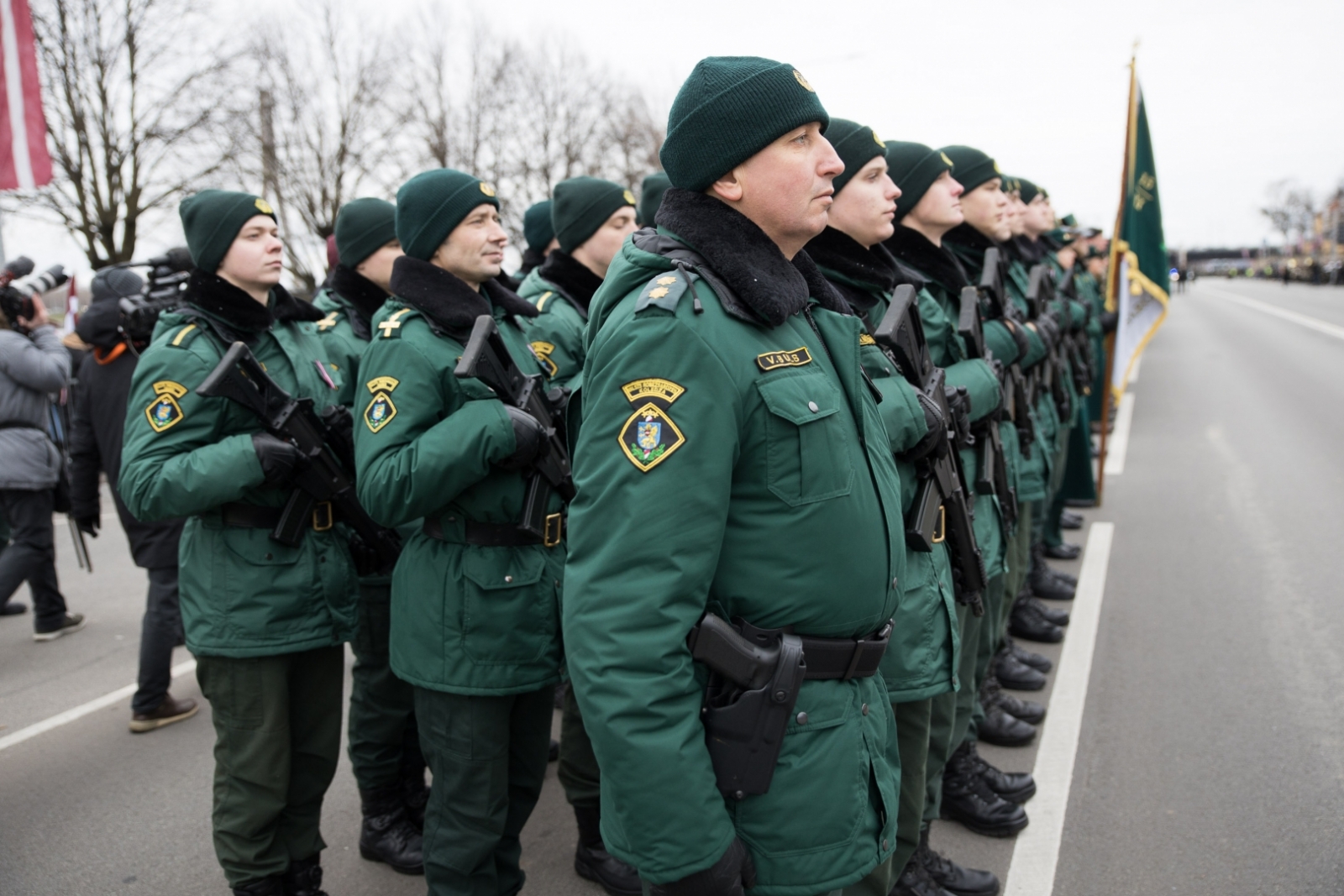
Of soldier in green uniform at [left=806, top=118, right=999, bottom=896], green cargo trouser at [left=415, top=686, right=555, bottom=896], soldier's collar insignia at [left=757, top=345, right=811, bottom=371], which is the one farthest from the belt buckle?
soldier's collar insignia at [left=757, top=345, right=811, bottom=371]

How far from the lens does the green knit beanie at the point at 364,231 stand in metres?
4.35

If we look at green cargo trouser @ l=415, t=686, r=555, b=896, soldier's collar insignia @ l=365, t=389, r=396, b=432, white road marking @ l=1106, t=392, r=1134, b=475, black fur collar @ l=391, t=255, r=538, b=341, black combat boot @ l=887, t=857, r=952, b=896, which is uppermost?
black fur collar @ l=391, t=255, r=538, b=341

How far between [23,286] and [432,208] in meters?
3.83

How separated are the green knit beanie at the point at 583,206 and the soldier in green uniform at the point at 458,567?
1403 mm

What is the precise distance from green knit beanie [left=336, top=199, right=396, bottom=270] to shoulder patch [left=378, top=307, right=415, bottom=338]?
1.39 m

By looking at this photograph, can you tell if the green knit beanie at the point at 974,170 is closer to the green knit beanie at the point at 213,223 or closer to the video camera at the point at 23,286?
the green knit beanie at the point at 213,223

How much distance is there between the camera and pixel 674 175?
1946 millimetres

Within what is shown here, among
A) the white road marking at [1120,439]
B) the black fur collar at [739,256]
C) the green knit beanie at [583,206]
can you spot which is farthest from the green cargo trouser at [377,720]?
the white road marking at [1120,439]

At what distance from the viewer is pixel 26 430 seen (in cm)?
597

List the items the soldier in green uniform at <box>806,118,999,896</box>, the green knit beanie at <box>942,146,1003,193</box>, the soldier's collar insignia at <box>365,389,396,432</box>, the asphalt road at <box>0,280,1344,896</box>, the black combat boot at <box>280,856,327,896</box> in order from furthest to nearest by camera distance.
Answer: the green knit beanie at <box>942,146,1003,193</box> → the asphalt road at <box>0,280,1344,896</box> → the black combat boot at <box>280,856,327,896</box> → the soldier's collar insignia at <box>365,389,396,432</box> → the soldier in green uniform at <box>806,118,999,896</box>

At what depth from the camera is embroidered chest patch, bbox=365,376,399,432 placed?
2885mm

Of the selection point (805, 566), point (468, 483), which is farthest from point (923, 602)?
point (468, 483)

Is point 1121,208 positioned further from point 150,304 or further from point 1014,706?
point 150,304

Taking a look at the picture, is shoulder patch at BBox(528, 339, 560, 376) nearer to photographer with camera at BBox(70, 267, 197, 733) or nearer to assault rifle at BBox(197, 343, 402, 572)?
assault rifle at BBox(197, 343, 402, 572)
